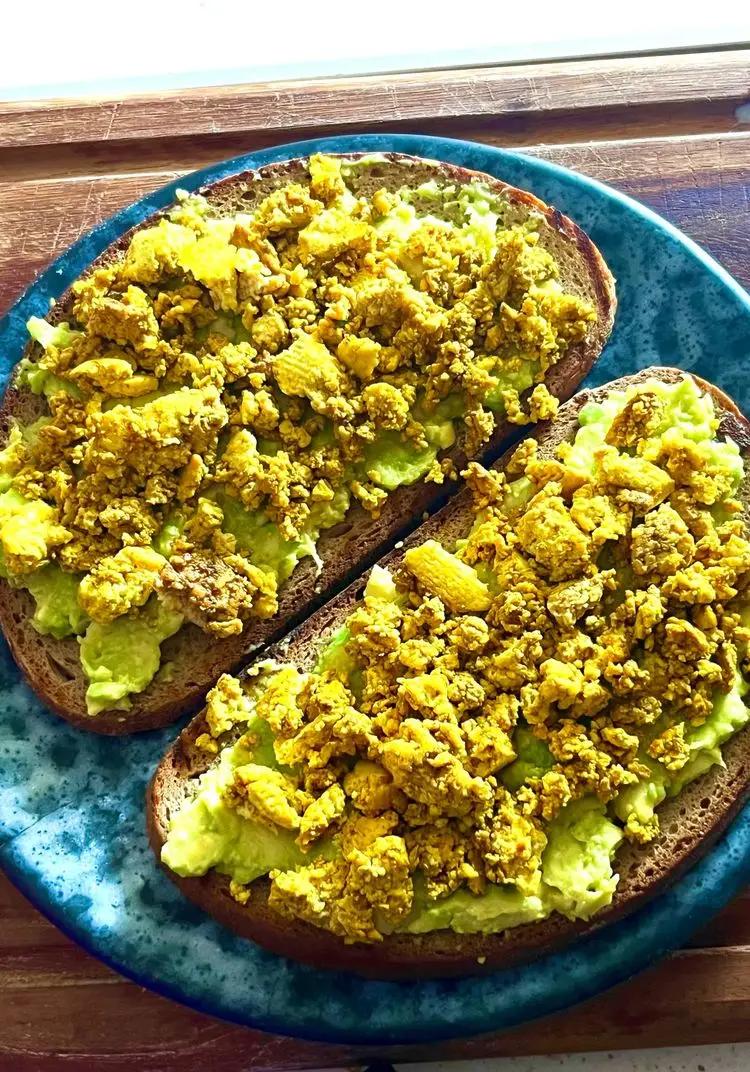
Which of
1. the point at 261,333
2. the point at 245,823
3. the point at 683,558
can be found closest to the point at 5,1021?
the point at 245,823

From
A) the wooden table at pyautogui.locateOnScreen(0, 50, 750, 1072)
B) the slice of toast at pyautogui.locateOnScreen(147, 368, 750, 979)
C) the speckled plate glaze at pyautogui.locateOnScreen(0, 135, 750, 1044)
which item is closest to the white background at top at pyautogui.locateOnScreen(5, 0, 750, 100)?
the wooden table at pyautogui.locateOnScreen(0, 50, 750, 1072)

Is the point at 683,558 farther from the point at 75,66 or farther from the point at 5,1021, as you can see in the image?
the point at 75,66

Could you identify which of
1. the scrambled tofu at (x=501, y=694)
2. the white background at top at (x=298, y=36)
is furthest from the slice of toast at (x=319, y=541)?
the white background at top at (x=298, y=36)

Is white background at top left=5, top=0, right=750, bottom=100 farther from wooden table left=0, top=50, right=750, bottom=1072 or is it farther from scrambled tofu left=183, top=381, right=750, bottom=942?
scrambled tofu left=183, top=381, right=750, bottom=942

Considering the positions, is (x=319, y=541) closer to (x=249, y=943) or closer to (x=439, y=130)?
(x=249, y=943)

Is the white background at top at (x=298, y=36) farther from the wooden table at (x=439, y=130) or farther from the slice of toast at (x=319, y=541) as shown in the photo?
the slice of toast at (x=319, y=541)

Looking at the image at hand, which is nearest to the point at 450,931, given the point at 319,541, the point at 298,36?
the point at 319,541

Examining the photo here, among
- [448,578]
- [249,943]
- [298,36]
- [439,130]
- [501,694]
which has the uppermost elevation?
[298,36]
